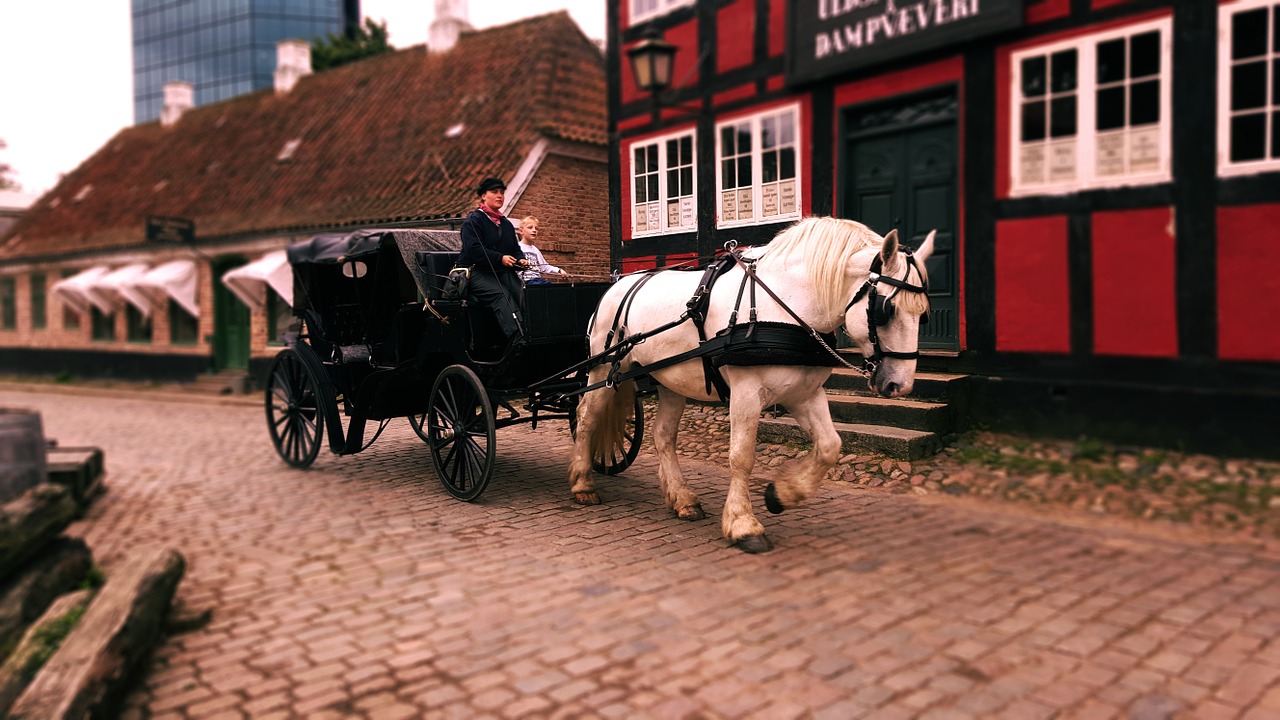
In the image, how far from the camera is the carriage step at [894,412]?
23.6 ft

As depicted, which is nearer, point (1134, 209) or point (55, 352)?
point (1134, 209)

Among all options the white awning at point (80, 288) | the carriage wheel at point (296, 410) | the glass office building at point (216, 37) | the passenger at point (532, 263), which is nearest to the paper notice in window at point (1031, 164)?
the passenger at point (532, 263)

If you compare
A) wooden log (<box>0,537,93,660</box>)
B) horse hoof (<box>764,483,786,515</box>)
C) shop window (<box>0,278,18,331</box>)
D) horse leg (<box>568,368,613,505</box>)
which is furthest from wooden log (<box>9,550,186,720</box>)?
shop window (<box>0,278,18,331</box>)

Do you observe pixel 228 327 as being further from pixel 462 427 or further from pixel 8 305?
pixel 462 427

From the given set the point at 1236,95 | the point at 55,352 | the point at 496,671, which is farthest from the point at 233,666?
the point at 55,352

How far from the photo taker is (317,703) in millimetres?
3084

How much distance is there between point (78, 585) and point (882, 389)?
4378 mm

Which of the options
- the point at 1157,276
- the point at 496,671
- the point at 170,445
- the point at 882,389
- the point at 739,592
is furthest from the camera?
the point at 170,445

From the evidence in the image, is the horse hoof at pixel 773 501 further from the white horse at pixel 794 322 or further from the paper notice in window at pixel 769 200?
→ the paper notice in window at pixel 769 200

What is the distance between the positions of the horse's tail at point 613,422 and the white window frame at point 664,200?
4519 mm

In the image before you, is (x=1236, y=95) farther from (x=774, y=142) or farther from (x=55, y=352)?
(x=55, y=352)

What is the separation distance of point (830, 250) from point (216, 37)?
68216 mm

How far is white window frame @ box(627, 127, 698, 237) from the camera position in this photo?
10508 millimetres

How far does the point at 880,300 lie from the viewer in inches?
182
